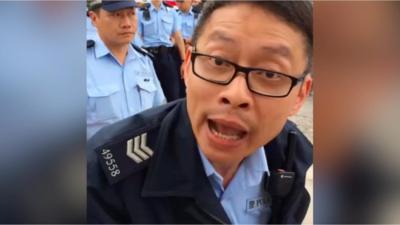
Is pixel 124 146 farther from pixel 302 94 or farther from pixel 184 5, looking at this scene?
pixel 302 94

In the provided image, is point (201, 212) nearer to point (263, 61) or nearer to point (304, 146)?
point (304, 146)

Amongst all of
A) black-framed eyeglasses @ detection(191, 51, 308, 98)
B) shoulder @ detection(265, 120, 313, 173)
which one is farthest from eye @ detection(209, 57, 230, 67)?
shoulder @ detection(265, 120, 313, 173)

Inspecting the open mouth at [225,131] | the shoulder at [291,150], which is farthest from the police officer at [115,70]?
the shoulder at [291,150]

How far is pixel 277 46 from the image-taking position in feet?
4.22

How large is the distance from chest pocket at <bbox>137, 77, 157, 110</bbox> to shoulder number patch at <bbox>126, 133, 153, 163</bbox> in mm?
111

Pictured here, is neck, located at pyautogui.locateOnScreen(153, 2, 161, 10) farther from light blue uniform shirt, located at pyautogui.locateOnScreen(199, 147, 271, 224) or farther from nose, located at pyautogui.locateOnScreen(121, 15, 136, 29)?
light blue uniform shirt, located at pyautogui.locateOnScreen(199, 147, 271, 224)

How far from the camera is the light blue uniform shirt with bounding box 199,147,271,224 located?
56.7 inches

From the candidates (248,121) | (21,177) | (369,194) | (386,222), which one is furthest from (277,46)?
(21,177)

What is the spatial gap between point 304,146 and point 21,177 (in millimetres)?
1101

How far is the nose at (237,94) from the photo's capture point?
129 centimetres

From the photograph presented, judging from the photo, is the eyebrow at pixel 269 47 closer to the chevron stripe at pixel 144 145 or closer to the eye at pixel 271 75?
the eye at pixel 271 75

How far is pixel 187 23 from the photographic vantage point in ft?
4.47

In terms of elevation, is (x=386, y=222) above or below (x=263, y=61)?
below

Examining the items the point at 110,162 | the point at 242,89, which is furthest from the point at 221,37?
the point at 110,162
